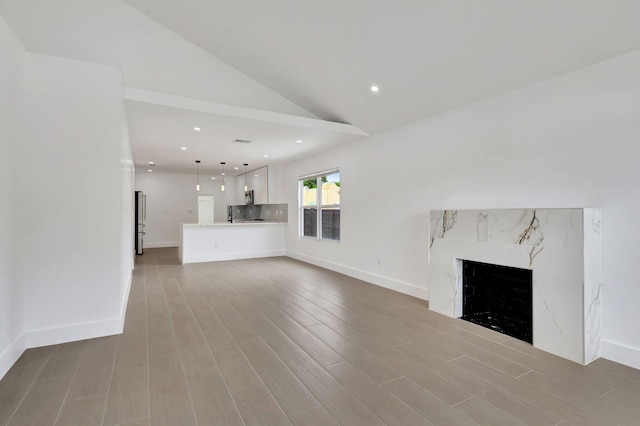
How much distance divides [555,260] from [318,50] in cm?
317

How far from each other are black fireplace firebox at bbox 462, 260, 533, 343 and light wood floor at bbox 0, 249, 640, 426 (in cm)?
24

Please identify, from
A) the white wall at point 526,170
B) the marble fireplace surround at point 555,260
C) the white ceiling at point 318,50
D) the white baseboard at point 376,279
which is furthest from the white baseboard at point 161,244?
the marble fireplace surround at point 555,260

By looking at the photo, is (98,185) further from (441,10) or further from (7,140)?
(441,10)

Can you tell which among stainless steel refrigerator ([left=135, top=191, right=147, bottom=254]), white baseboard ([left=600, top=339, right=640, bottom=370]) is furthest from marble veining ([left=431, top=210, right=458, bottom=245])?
stainless steel refrigerator ([left=135, top=191, right=147, bottom=254])

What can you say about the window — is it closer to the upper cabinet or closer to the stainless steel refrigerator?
the upper cabinet

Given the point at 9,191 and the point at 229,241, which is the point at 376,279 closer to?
the point at 229,241

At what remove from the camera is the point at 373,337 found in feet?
9.86

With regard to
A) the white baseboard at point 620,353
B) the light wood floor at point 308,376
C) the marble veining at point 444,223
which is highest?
the marble veining at point 444,223

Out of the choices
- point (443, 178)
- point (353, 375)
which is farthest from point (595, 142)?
point (353, 375)

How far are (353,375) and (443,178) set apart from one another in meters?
2.76

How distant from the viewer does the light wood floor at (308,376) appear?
1.87 m

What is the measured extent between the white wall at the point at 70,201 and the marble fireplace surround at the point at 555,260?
3839 mm

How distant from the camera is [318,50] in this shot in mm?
3512

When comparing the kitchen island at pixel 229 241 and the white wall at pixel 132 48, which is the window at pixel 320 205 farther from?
the white wall at pixel 132 48
